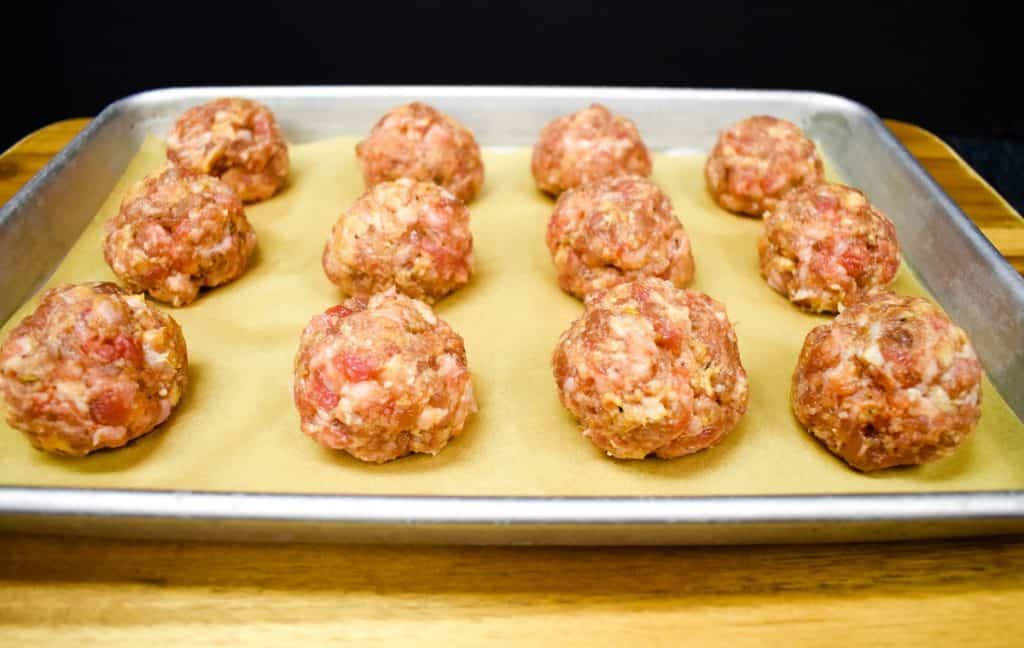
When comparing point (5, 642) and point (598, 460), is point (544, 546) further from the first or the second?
point (5, 642)

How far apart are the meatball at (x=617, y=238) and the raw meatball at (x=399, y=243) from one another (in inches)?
A: 15.2

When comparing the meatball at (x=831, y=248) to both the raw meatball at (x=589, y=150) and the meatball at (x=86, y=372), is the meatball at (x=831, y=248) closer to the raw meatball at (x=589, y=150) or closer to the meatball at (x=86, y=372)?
the raw meatball at (x=589, y=150)

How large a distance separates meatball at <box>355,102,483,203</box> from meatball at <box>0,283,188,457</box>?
1216mm

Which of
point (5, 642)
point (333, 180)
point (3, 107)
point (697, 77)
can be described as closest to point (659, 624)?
point (5, 642)

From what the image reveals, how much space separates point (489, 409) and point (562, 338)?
31 cm

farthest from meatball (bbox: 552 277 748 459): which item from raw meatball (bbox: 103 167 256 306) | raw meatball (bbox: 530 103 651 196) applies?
raw meatball (bbox: 103 167 256 306)

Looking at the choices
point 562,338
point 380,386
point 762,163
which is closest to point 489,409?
point 562,338

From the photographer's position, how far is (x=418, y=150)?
3.31 metres

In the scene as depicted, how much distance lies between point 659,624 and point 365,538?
0.75m

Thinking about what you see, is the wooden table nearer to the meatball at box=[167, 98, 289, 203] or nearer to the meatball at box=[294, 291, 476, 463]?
the meatball at box=[294, 291, 476, 463]

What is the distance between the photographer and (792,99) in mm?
3781

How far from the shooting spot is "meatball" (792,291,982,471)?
226cm

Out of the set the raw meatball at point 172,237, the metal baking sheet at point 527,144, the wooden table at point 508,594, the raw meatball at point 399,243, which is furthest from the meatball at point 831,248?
the raw meatball at point 172,237

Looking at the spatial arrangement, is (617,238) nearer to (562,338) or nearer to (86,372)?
(562,338)
